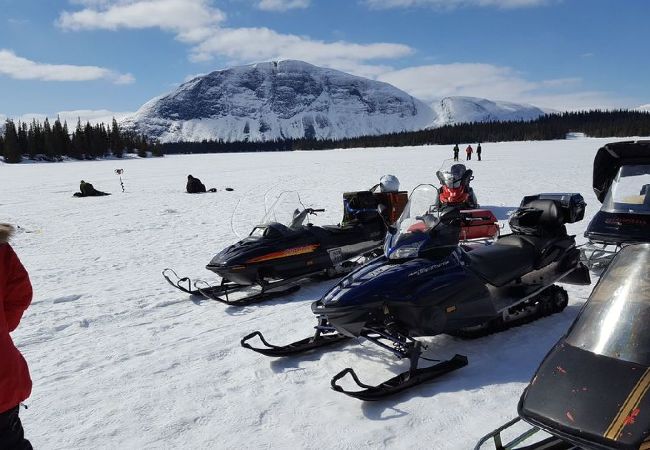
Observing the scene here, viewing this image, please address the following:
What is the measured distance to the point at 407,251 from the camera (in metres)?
4.41

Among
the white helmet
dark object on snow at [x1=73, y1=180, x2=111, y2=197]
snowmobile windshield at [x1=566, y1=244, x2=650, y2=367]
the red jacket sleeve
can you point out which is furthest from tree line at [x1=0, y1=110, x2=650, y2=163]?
snowmobile windshield at [x1=566, y1=244, x2=650, y2=367]

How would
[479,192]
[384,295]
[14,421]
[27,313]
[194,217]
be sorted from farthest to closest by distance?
[479,192] → [194,217] → [27,313] → [384,295] → [14,421]

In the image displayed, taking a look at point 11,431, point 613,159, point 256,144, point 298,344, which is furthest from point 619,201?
point 256,144

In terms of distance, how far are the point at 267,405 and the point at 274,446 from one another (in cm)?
51

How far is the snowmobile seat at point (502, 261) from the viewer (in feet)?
15.4

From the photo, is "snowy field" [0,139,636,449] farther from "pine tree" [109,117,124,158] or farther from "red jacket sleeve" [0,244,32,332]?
"pine tree" [109,117,124,158]

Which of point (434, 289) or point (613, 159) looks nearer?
point (434, 289)

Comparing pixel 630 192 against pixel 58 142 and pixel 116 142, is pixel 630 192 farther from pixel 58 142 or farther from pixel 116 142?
pixel 116 142


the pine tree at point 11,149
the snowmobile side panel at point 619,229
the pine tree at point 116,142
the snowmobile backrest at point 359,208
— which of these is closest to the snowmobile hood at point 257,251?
the snowmobile backrest at point 359,208

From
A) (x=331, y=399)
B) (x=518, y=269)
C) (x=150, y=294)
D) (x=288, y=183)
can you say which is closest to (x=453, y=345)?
(x=518, y=269)

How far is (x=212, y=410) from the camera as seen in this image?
3.69 meters

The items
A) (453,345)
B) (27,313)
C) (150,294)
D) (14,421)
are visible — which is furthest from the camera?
(150,294)

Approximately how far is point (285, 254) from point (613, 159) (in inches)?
208

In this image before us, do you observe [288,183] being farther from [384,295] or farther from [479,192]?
[384,295]
